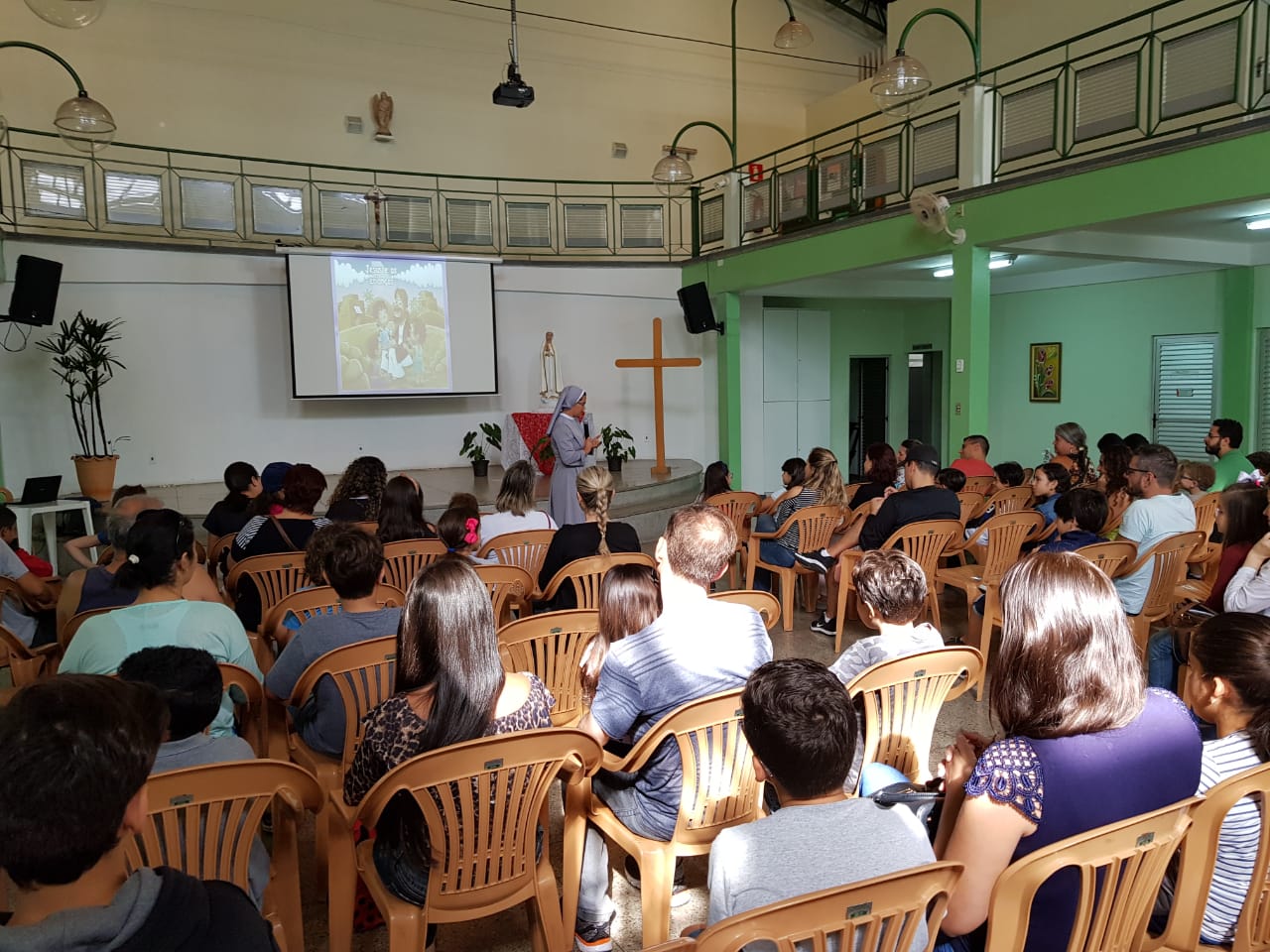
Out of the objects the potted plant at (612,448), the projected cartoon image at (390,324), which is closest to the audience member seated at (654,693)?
the potted plant at (612,448)

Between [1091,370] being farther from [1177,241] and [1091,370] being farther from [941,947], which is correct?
[941,947]

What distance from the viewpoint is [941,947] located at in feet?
5.49

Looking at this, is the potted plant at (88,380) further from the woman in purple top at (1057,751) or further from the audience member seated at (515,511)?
the woman in purple top at (1057,751)

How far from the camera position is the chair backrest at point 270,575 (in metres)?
3.84

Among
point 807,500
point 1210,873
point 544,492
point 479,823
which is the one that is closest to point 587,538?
point 807,500

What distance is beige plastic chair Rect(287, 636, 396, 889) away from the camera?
96.7 inches

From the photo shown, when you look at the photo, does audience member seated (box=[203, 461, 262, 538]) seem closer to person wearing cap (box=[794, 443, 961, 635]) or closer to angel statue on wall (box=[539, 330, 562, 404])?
person wearing cap (box=[794, 443, 961, 635])

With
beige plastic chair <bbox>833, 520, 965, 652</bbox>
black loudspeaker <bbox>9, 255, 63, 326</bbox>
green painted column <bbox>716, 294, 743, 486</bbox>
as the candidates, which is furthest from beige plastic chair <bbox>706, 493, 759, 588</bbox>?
black loudspeaker <bbox>9, 255, 63, 326</bbox>

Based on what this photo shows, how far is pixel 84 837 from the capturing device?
1108 millimetres

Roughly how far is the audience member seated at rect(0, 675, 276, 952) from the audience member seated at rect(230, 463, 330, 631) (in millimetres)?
2929

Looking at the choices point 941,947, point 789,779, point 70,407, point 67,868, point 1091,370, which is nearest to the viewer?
point 67,868

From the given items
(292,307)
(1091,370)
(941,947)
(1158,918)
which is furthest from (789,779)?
(1091,370)

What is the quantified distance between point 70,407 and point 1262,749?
10.7 m

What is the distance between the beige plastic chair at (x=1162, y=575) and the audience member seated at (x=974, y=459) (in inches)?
96.8
